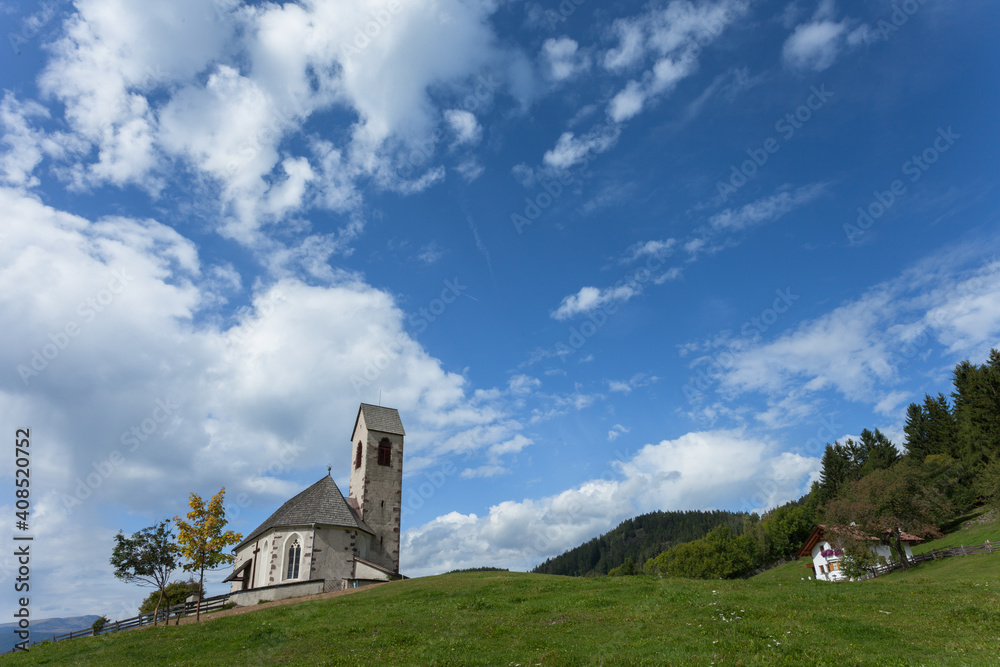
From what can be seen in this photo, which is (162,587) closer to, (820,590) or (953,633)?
(820,590)

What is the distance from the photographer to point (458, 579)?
125ft

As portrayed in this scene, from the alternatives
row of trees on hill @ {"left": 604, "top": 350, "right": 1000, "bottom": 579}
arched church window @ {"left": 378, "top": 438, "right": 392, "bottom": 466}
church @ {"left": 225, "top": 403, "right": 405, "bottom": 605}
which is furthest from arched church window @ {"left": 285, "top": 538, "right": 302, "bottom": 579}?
row of trees on hill @ {"left": 604, "top": 350, "right": 1000, "bottom": 579}

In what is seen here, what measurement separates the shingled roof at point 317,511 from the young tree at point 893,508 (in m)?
48.0

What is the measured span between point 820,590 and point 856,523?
34.2 meters

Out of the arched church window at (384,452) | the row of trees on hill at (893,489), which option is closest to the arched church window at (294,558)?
the arched church window at (384,452)

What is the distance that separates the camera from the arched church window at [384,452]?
55906 mm

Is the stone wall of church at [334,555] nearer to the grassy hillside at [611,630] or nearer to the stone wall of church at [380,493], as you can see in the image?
the stone wall of church at [380,493]

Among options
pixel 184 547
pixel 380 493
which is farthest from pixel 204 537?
pixel 380 493

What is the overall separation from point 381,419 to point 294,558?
1714cm

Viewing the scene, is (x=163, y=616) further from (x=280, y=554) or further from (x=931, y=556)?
(x=931, y=556)

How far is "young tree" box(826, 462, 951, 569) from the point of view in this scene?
1928 inches

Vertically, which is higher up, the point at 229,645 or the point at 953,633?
the point at 229,645

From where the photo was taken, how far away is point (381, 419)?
57.8m

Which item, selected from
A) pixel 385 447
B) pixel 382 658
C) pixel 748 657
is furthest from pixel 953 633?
pixel 385 447
